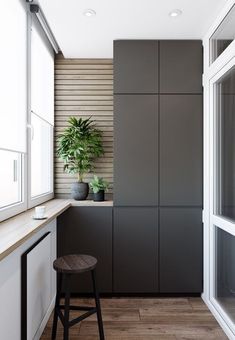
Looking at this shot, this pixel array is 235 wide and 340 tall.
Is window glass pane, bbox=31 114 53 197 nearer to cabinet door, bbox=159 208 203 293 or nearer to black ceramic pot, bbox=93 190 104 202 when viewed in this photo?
black ceramic pot, bbox=93 190 104 202

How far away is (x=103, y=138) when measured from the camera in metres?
3.55

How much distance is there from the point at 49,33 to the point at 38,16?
0.31m

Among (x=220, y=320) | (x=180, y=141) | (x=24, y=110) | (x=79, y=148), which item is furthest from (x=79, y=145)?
(x=220, y=320)

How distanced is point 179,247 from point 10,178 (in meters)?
1.83

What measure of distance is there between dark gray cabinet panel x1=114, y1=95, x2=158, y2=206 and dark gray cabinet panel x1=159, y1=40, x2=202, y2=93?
9.4 inches

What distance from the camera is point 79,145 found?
127 inches

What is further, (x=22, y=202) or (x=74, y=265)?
(x=22, y=202)

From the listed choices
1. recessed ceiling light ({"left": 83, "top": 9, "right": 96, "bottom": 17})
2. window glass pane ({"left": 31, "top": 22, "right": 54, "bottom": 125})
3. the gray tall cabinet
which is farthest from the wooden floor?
recessed ceiling light ({"left": 83, "top": 9, "right": 96, "bottom": 17})

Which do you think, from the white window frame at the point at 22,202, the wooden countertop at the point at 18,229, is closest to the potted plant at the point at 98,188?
the wooden countertop at the point at 18,229

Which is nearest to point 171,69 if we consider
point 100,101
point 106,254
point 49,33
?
point 100,101

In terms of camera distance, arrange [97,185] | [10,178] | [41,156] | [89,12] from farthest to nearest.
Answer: [41,156] < [97,185] < [89,12] < [10,178]

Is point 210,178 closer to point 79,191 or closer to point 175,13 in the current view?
point 79,191

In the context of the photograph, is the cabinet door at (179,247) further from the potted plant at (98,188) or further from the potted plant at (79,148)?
the potted plant at (79,148)

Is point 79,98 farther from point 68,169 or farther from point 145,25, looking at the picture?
point 145,25
